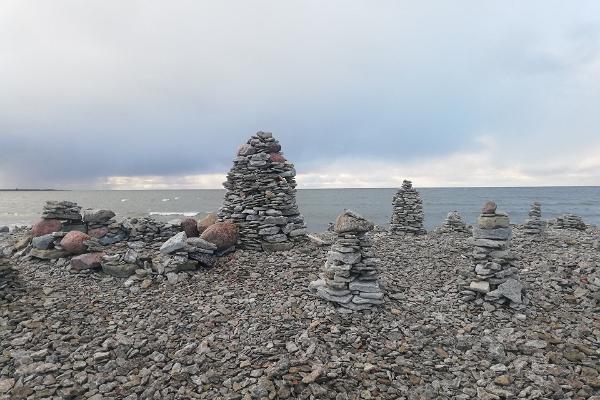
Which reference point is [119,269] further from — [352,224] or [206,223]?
[352,224]

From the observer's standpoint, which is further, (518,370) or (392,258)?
(392,258)

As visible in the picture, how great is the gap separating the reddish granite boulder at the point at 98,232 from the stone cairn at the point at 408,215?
66.1 feet

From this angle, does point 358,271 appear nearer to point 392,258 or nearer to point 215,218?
point 392,258

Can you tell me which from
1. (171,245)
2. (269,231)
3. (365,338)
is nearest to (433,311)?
(365,338)

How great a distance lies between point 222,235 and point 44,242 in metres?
7.83

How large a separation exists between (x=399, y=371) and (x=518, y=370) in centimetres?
289

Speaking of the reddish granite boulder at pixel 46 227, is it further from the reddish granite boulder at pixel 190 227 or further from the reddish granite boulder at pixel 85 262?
the reddish granite boulder at pixel 190 227

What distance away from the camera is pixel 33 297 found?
38.7ft

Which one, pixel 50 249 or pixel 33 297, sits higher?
pixel 50 249

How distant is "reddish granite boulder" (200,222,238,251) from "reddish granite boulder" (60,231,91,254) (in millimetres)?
5093

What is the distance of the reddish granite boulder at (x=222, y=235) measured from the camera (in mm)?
15113

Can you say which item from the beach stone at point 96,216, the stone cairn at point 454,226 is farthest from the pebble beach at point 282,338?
the stone cairn at point 454,226

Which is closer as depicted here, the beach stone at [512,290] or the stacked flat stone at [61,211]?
the beach stone at [512,290]

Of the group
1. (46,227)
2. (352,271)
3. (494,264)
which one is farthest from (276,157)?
(46,227)
